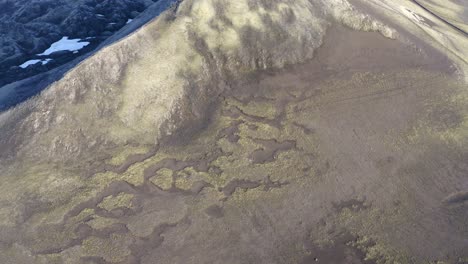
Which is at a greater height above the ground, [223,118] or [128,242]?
[223,118]

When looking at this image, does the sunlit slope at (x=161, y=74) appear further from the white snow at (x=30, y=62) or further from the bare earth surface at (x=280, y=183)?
the white snow at (x=30, y=62)

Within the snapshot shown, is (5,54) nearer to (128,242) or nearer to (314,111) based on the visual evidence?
(128,242)

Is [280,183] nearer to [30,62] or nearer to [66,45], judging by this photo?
[30,62]

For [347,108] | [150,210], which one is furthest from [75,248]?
[347,108]

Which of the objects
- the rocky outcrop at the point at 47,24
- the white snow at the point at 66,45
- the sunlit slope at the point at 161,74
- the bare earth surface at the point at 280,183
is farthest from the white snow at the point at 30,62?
the bare earth surface at the point at 280,183

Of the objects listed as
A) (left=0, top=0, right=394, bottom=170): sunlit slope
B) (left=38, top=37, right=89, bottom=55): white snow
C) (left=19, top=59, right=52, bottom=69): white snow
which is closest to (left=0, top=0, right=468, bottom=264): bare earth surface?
(left=0, top=0, right=394, bottom=170): sunlit slope

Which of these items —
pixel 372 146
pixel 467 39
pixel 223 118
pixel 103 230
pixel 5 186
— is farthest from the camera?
pixel 467 39

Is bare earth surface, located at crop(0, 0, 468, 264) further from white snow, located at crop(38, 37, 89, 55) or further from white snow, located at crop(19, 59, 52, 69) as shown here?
white snow, located at crop(38, 37, 89, 55)
